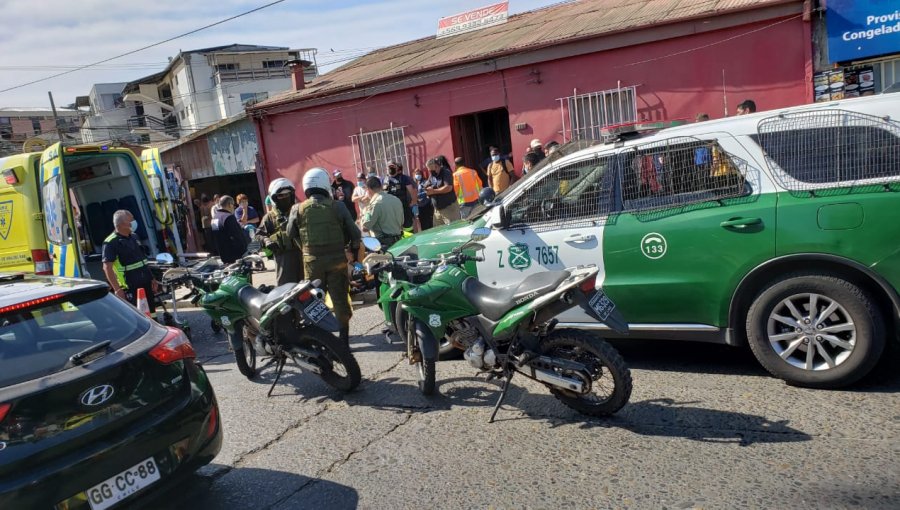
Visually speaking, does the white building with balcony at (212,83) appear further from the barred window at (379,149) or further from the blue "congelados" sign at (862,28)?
the blue "congelados" sign at (862,28)

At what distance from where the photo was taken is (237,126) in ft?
57.7

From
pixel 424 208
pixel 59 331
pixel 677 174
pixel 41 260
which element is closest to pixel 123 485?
pixel 59 331

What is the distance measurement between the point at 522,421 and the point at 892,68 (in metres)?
8.85

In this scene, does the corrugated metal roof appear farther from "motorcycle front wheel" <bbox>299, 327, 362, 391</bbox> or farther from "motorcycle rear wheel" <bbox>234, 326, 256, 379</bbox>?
"motorcycle front wheel" <bbox>299, 327, 362, 391</bbox>

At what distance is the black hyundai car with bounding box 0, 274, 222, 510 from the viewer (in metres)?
2.88

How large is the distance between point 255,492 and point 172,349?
3.24ft

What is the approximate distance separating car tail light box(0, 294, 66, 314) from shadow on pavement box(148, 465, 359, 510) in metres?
1.24

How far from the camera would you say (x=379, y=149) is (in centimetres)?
1462

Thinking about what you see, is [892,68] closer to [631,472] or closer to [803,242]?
[803,242]

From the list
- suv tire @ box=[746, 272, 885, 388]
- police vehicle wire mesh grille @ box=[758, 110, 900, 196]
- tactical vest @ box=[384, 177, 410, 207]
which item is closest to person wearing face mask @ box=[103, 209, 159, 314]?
tactical vest @ box=[384, 177, 410, 207]

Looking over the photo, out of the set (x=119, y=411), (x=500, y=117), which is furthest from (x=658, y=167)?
(x=500, y=117)

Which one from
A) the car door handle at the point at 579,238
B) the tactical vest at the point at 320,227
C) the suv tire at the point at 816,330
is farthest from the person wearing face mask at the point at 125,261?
the suv tire at the point at 816,330

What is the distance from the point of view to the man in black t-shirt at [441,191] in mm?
10922

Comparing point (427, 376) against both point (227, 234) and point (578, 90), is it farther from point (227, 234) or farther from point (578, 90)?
point (578, 90)
